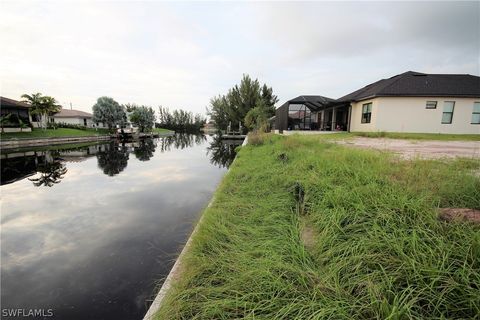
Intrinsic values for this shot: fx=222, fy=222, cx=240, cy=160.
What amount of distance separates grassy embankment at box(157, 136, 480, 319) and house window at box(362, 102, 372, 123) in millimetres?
13927

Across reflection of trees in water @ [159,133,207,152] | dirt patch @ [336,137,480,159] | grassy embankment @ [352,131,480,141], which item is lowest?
reflection of trees in water @ [159,133,207,152]

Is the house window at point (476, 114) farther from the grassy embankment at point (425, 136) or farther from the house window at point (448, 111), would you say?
the grassy embankment at point (425, 136)

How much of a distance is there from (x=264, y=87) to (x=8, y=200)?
3276 cm

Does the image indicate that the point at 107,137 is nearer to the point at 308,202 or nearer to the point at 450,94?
the point at 308,202

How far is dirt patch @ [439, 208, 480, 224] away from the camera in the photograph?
1926 mm

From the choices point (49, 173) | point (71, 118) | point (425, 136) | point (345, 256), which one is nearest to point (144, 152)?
point (49, 173)

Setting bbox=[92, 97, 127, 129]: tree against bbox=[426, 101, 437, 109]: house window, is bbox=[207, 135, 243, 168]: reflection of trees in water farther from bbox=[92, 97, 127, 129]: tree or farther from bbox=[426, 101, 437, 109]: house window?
bbox=[92, 97, 127, 129]: tree

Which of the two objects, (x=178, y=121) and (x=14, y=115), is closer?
(x=14, y=115)

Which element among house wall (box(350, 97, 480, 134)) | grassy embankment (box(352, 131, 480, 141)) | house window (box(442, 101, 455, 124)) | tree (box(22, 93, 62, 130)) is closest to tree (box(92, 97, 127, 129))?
tree (box(22, 93, 62, 130))

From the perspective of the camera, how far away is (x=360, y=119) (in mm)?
16594

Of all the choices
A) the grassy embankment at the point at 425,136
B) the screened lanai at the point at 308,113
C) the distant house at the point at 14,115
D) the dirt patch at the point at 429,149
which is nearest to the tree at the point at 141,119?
the distant house at the point at 14,115

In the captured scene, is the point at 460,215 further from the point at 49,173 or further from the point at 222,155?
the point at 222,155

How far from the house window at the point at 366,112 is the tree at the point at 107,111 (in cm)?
3429

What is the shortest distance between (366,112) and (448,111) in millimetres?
4563
